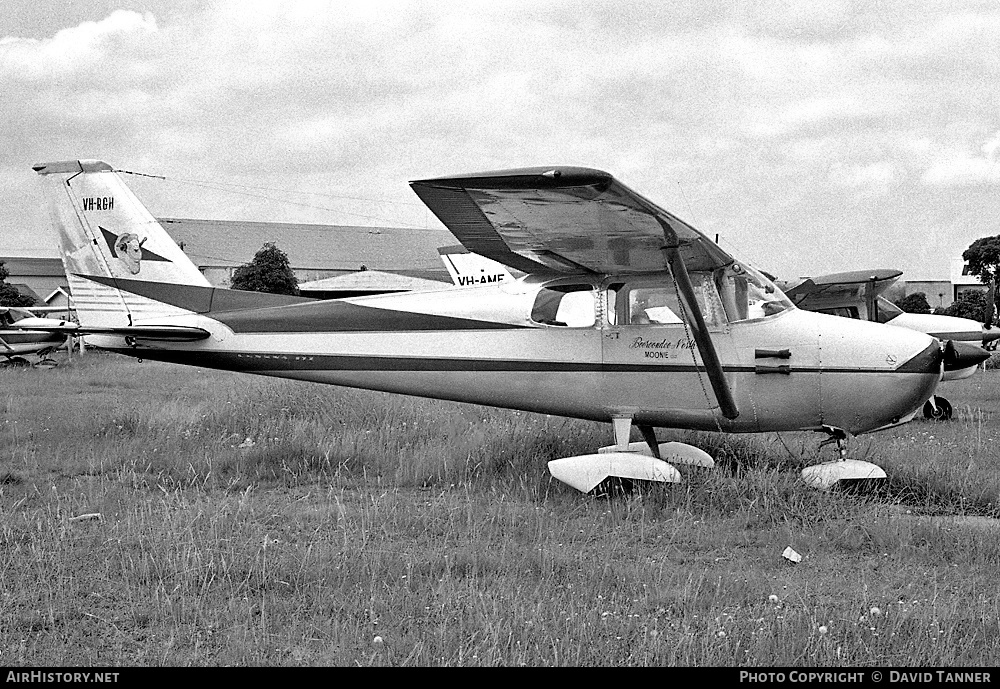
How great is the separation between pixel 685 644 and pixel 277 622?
5.69 feet

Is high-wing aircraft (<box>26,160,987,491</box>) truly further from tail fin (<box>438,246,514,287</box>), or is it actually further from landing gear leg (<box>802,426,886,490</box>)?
tail fin (<box>438,246,514,287</box>)

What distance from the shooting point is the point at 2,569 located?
4.60 meters

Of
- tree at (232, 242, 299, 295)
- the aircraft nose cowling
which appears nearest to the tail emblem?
the aircraft nose cowling

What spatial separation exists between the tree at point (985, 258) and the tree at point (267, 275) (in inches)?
1308

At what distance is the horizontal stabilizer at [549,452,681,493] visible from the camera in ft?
21.3

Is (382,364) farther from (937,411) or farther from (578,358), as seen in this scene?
(937,411)

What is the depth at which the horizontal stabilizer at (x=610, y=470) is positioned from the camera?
649 centimetres

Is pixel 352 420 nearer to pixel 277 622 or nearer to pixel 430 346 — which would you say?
pixel 430 346

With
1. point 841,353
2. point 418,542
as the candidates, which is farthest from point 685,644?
point 841,353

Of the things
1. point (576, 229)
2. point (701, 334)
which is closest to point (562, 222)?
point (576, 229)

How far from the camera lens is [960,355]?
6.97m

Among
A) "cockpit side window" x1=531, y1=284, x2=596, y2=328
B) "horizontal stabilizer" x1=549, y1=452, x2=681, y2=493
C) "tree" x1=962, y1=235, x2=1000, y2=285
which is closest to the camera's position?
"horizontal stabilizer" x1=549, y1=452, x2=681, y2=493

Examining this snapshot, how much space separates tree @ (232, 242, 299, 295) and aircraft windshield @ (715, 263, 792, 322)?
31141 millimetres

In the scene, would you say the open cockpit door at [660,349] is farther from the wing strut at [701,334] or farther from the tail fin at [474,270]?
the tail fin at [474,270]
